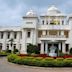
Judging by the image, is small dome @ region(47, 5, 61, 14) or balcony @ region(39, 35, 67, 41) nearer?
balcony @ region(39, 35, 67, 41)

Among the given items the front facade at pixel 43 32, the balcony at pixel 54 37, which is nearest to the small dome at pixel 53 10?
the front facade at pixel 43 32

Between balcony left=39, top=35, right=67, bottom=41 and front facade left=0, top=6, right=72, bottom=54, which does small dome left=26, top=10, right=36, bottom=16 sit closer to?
front facade left=0, top=6, right=72, bottom=54

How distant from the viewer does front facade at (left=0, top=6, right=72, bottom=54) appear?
4428 cm

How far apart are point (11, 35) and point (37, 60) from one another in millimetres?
31723

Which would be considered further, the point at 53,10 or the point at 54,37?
the point at 53,10

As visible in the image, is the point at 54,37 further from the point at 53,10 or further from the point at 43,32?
the point at 53,10

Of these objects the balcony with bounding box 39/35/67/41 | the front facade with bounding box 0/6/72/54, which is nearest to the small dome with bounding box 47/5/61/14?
the front facade with bounding box 0/6/72/54

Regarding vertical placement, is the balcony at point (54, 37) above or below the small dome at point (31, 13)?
below

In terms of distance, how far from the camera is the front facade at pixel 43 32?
44281 mm

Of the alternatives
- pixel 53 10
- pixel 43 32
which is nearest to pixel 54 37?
pixel 43 32

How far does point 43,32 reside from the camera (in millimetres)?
47188

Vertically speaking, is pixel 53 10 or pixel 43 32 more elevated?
pixel 53 10

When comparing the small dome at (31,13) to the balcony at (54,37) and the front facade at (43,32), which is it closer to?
the front facade at (43,32)

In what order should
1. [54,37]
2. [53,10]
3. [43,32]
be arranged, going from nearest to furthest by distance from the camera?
1. [54,37]
2. [43,32]
3. [53,10]
